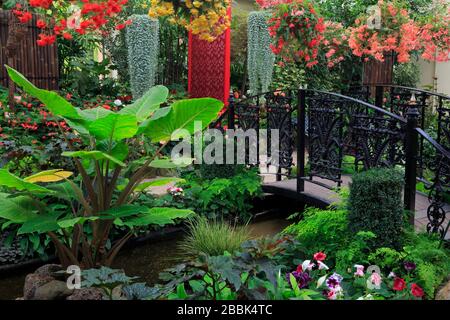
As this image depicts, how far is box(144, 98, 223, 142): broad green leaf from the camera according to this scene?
14.4ft

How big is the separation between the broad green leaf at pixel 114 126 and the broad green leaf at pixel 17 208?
759 mm

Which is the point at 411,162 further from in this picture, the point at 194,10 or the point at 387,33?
the point at 387,33

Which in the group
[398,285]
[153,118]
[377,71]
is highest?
[377,71]

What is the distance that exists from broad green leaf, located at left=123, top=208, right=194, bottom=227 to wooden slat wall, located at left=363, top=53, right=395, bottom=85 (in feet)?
25.6

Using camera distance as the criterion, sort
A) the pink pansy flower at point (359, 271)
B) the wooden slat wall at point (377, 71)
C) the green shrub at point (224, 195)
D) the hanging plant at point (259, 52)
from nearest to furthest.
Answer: the pink pansy flower at point (359, 271) → the green shrub at point (224, 195) → the hanging plant at point (259, 52) → the wooden slat wall at point (377, 71)

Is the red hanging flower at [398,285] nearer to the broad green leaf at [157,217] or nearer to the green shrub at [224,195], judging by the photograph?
the broad green leaf at [157,217]

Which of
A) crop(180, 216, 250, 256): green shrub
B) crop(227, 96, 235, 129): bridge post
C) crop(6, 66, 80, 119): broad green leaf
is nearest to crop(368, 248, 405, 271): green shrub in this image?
crop(180, 216, 250, 256): green shrub

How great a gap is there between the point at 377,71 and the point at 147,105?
812 cm

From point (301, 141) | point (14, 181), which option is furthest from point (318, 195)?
point (14, 181)

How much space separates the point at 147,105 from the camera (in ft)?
15.1

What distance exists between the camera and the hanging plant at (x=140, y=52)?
9.34m

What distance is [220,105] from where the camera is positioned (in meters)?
4.49

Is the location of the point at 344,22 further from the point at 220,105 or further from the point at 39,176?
the point at 39,176

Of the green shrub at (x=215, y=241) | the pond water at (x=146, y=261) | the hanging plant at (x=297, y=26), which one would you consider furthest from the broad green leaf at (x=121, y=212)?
the hanging plant at (x=297, y=26)
